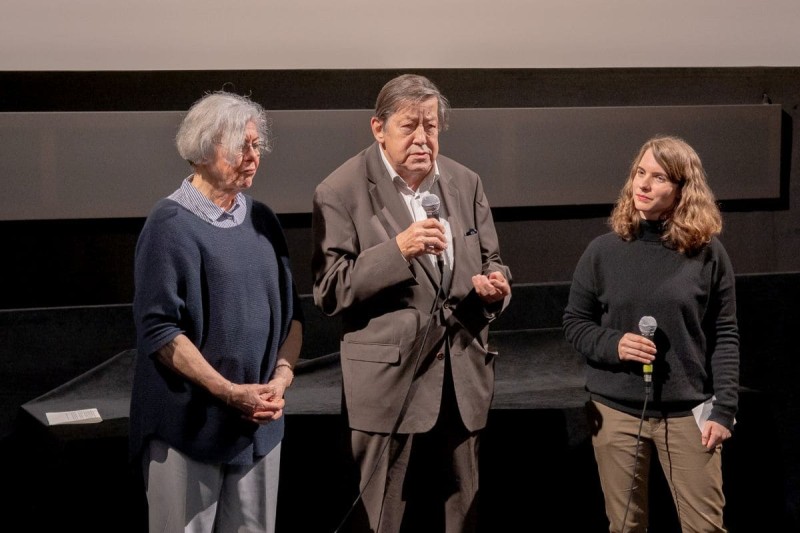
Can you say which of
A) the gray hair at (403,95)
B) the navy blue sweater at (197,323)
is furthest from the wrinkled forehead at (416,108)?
the navy blue sweater at (197,323)

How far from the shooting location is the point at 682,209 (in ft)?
7.98

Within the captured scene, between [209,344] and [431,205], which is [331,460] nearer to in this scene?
[209,344]

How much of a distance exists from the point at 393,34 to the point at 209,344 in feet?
6.11

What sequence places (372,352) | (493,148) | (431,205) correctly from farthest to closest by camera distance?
(493,148), (372,352), (431,205)

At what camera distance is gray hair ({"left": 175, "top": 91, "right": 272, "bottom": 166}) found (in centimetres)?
208

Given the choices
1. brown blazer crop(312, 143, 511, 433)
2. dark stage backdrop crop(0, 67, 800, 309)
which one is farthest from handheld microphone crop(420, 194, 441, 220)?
dark stage backdrop crop(0, 67, 800, 309)

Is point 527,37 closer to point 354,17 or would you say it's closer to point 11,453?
point 354,17

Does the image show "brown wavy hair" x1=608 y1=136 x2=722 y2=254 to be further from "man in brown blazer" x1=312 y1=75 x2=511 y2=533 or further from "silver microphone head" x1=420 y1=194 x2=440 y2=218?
"silver microphone head" x1=420 y1=194 x2=440 y2=218

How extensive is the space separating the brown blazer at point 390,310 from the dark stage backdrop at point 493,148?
1.22 metres

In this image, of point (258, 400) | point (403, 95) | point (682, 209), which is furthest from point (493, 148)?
point (258, 400)

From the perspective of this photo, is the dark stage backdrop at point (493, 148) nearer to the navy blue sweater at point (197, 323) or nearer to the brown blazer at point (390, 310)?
the brown blazer at point (390, 310)

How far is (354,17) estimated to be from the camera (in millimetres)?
3467

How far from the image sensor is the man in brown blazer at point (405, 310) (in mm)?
2256

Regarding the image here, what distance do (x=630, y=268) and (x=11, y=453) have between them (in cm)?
218
